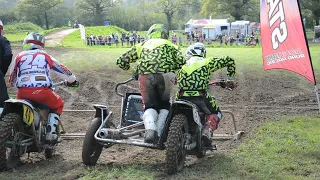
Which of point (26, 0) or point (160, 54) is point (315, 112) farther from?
point (26, 0)

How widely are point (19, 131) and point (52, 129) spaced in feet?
1.92

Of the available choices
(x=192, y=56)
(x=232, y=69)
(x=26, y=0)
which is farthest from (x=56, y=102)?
(x=26, y=0)

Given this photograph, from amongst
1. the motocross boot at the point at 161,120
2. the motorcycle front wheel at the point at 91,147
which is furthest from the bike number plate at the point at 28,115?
the motocross boot at the point at 161,120

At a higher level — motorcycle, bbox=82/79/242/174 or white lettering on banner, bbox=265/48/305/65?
white lettering on banner, bbox=265/48/305/65

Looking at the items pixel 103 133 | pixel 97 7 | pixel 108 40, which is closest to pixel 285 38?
pixel 103 133

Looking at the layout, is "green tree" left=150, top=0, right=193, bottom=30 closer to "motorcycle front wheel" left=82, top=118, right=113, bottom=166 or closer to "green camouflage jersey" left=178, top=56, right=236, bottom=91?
"green camouflage jersey" left=178, top=56, right=236, bottom=91

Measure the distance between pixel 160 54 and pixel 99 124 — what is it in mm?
1319

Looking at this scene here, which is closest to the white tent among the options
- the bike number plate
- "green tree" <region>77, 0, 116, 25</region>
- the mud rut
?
the mud rut

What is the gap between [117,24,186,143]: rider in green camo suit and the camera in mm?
5688

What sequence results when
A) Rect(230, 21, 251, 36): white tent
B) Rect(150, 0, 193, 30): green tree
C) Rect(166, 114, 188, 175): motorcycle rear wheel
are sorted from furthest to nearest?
Rect(150, 0, 193, 30): green tree, Rect(230, 21, 251, 36): white tent, Rect(166, 114, 188, 175): motorcycle rear wheel

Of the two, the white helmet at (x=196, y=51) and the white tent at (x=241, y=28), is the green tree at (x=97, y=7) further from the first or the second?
the white helmet at (x=196, y=51)

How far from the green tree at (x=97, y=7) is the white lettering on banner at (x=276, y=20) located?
81190 millimetres

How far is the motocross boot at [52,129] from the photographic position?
6196 mm

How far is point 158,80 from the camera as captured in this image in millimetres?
5684
